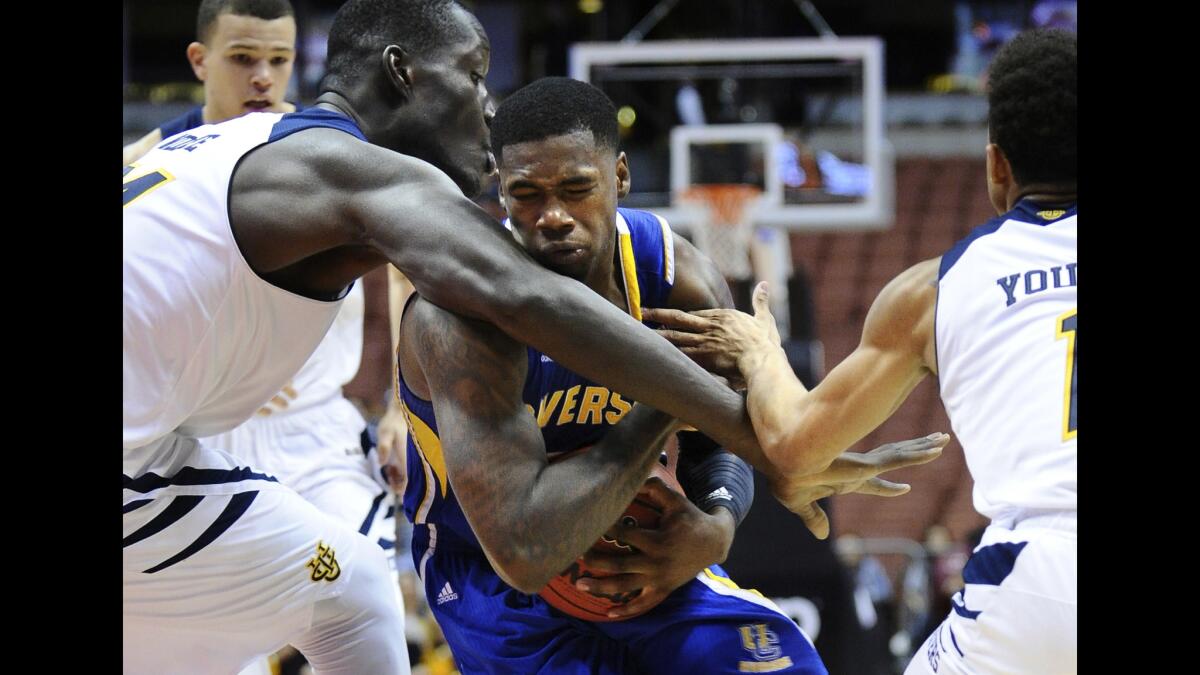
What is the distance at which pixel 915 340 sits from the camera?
3027 millimetres

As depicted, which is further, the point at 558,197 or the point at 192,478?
the point at 192,478

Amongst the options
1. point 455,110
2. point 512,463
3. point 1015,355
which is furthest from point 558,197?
point 1015,355

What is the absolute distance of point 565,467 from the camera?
3.02 m

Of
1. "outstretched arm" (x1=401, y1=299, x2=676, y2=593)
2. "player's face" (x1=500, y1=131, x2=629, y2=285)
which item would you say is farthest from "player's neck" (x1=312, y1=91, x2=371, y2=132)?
"outstretched arm" (x1=401, y1=299, x2=676, y2=593)

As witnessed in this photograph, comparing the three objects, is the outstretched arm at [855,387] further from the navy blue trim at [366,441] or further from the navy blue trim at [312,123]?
the navy blue trim at [366,441]

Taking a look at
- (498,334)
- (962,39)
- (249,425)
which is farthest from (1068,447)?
(962,39)

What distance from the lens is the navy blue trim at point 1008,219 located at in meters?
2.98

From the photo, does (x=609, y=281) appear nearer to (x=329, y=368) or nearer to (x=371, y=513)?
(x=371, y=513)

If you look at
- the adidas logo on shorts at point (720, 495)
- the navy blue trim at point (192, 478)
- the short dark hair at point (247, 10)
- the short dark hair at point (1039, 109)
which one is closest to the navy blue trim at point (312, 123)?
the navy blue trim at point (192, 478)

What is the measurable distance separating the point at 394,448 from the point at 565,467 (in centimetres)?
223

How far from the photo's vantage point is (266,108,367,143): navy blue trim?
3244 millimetres

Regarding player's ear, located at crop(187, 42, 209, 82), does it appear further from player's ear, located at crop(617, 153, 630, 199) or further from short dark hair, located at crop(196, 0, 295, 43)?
player's ear, located at crop(617, 153, 630, 199)
